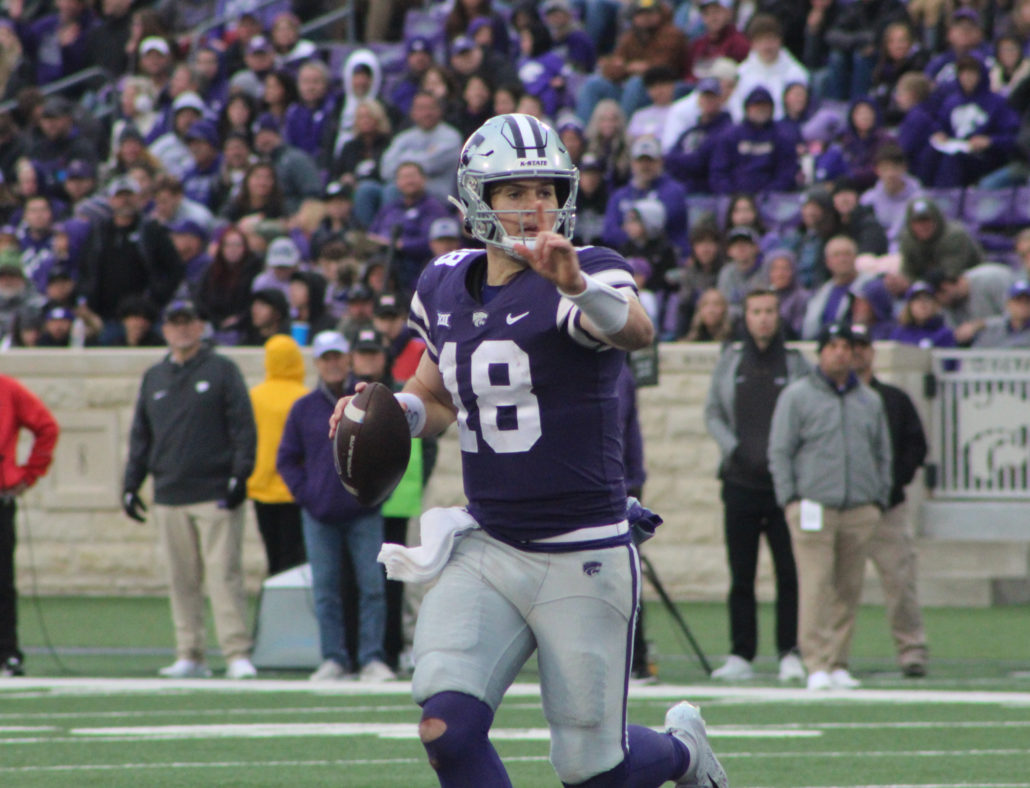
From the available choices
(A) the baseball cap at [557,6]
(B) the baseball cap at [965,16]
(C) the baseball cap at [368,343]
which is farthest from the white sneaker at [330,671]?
(A) the baseball cap at [557,6]

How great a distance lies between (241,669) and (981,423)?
18.2 ft

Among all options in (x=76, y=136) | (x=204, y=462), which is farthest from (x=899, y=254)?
(x=76, y=136)

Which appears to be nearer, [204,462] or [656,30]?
[204,462]

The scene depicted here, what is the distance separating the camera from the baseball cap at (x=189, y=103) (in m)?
19.1

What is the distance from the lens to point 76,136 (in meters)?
19.2

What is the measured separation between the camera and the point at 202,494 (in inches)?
425

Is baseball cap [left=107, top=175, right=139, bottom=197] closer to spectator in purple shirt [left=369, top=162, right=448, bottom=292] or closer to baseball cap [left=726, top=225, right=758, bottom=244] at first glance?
spectator in purple shirt [left=369, top=162, right=448, bottom=292]

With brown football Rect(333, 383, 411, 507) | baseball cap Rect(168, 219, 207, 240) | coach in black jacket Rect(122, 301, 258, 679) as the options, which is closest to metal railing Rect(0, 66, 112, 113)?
baseball cap Rect(168, 219, 207, 240)

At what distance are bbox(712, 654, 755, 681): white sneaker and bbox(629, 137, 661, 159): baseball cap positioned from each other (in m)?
5.84

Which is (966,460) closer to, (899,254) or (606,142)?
(899,254)

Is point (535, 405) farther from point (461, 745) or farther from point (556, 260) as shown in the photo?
point (461, 745)

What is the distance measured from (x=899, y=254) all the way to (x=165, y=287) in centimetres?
593

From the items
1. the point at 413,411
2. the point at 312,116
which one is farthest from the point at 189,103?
the point at 413,411

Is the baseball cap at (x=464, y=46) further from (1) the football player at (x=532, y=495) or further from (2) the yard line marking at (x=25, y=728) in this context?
(1) the football player at (x=532, y=495)
